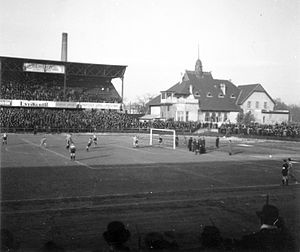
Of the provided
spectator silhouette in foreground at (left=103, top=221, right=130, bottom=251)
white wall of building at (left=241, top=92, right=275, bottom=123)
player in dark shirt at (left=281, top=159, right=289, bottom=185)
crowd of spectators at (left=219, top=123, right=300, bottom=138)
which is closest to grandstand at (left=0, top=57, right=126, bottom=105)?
crowd of spectators at (left=219, top=123, right=300, bottom=138)

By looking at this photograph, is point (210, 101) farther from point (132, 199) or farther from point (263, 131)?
point (132, 199)

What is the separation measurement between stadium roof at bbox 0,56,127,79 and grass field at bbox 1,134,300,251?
43.9 m

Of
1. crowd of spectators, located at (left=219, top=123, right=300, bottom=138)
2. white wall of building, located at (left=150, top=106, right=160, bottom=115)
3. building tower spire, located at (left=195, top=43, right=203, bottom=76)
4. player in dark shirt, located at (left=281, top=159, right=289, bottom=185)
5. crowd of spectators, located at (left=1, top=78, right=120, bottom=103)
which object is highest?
building tower spire, located at (left=195, top=43, right=203, bottom=76)

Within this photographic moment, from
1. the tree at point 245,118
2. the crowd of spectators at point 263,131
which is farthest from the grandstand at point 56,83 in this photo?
the tree at point 245,118

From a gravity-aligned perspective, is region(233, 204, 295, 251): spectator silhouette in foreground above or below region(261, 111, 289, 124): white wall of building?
below

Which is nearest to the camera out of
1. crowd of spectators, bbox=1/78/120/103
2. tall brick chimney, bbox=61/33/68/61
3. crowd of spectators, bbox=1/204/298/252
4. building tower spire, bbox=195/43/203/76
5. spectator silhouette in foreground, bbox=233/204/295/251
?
crowd of spectators, bbox=1/204/298/252

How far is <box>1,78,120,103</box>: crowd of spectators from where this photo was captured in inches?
2512

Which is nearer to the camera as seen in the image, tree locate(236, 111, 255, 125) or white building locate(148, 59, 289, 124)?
white building locate(148, 59, 289, 124)

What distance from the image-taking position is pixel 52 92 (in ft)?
225

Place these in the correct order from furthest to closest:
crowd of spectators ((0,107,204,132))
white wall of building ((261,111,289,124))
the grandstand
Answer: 1. white wall of building ((261,111,289,124))
2. the grandstand
3. crowd of spectators ((0,107,204,132))

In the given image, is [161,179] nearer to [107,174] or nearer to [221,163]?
[107,174]

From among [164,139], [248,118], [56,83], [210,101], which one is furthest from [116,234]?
[210,101]

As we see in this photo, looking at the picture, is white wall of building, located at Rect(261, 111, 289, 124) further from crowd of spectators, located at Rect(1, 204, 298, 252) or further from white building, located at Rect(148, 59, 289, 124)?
crowd of spectators, located at Rect(1, 204, 298, 252)

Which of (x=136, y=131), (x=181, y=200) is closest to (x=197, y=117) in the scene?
(x=136, y=131)
